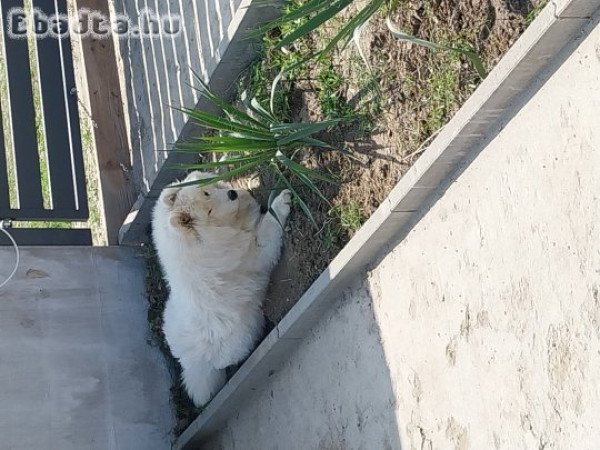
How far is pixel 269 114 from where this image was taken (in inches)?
167

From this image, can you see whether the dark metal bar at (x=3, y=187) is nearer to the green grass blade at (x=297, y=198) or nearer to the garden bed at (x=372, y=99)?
the garden bed at (x=372, y=99)

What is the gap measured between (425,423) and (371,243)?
721 millimetres

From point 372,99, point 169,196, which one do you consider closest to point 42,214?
point 169,196

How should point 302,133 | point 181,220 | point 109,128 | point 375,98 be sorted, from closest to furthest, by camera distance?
point 375,98 < point 302,133 < point 181,220 < point 109,128

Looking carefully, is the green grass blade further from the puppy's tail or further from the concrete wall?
the concrete wall

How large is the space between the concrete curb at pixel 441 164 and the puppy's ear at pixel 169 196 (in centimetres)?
86

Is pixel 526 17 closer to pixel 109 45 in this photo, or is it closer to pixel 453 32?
pixel 453 32

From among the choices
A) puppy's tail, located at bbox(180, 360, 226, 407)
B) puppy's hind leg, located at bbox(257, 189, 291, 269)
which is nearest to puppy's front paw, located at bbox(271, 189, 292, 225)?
puppy's hind leg, located at bbox(257, 189, 291, 269)

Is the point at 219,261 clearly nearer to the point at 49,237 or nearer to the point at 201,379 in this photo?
the point at 201,379

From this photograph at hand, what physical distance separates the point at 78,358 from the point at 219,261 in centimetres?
128

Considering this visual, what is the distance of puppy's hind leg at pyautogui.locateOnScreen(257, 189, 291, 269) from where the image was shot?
447cm

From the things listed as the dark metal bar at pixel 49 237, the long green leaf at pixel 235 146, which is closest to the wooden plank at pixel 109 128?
the dark metal bar at pixel 49 237

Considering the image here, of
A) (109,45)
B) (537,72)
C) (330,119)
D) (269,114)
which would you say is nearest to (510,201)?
(537,72)

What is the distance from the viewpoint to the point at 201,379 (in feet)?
16.2
